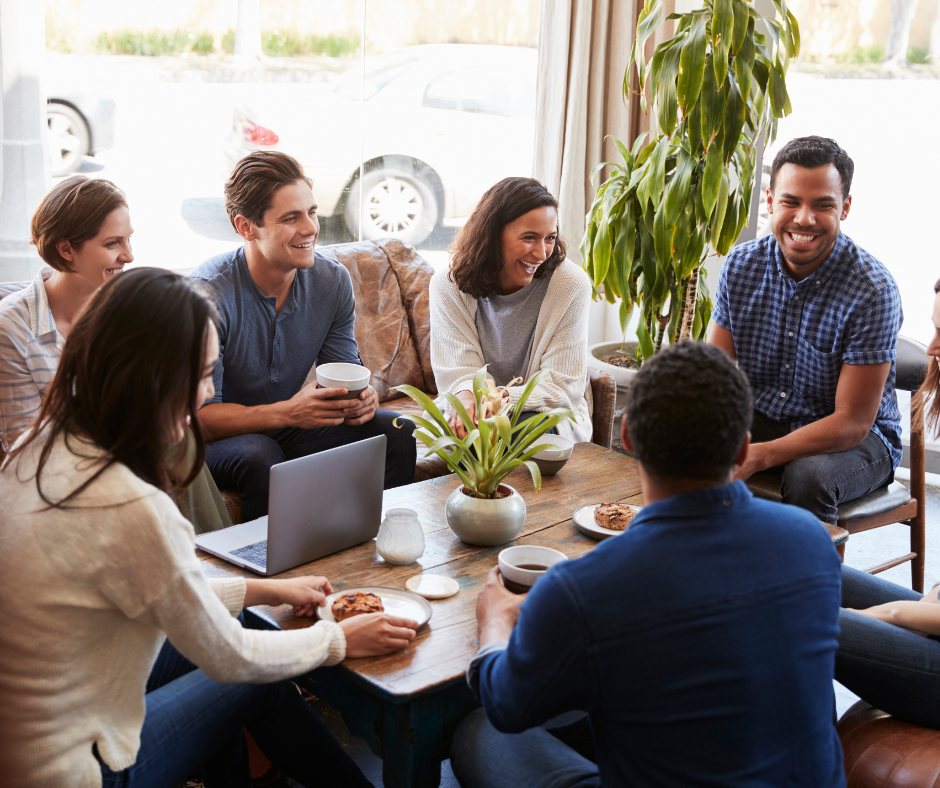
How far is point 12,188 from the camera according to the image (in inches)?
108

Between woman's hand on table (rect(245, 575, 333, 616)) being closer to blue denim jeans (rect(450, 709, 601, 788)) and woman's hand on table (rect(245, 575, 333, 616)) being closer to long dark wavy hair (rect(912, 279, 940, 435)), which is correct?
blue denim jeans (rect(450, 709, 601, 788))

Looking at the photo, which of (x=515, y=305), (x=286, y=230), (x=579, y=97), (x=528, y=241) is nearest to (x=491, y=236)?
(x=528, y=241)

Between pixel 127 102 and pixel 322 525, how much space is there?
217 cm

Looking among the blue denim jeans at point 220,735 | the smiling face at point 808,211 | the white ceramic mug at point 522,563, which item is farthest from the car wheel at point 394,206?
the blue denim jeans at point 220,735

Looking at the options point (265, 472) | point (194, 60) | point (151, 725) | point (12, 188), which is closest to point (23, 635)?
point (151, 725)

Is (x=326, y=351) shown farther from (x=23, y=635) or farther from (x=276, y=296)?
(x=23, y=635)

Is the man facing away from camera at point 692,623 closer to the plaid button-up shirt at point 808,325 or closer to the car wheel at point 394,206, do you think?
the plaid button-up shirt at point 808,325

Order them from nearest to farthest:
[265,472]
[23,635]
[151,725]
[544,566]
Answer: [23,635]
[151,725]
[544,566]
[265,472]

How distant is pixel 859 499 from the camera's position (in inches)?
100.0

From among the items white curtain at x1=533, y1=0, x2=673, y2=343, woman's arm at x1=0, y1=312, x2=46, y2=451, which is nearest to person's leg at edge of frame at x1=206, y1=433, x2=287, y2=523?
woman's arm at x1=0, y1=312, x2=46, y2=451

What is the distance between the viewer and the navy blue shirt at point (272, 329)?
8.36ft

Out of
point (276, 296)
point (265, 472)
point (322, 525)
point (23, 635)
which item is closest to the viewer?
point (23, 635)

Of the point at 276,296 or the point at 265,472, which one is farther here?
the point at 276,296

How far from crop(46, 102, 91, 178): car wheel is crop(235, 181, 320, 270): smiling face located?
0.89 m
